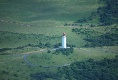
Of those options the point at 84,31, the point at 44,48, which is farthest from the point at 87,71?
the point at 84,31

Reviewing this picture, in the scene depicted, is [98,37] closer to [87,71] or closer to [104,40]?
[104,40]

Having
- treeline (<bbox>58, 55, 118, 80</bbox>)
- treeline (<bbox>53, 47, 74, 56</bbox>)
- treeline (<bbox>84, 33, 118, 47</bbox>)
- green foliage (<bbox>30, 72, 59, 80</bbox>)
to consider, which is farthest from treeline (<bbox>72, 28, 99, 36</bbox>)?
green foliage (<bbox>30, 72, 59, 80</bbox>)

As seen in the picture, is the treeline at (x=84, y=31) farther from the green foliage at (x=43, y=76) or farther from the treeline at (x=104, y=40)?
the green foliage at (x=43, y=76)

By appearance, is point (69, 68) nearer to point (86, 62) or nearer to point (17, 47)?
point (86, 62)

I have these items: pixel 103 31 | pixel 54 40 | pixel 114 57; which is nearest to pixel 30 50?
pixel 54 40

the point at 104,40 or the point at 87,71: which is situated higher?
the point at 104,40

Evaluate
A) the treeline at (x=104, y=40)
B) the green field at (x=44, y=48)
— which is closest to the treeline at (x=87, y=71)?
the green field at (x=44, y=48)

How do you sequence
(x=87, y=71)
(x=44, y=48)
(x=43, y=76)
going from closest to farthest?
(x=43, y=76) < (x=87, y=71) < (x=44, y=48)

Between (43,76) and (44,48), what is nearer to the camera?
(43,76)
